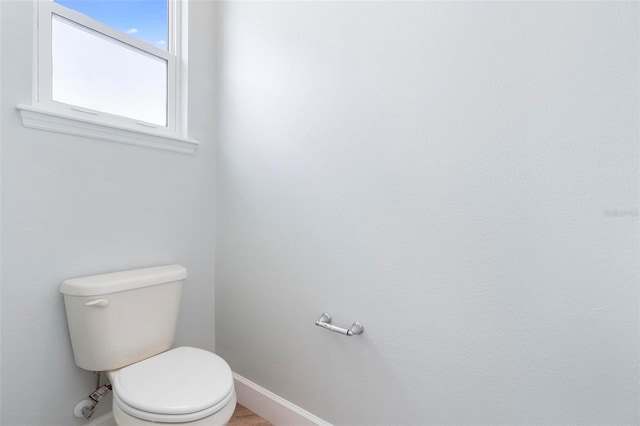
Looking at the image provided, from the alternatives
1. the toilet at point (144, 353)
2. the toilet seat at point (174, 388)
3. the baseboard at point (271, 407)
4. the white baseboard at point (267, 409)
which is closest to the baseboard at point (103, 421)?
the white baseboard at point (267, 409)

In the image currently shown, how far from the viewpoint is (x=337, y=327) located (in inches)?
48.4

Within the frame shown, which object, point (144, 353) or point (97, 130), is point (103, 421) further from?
point (97, 130)

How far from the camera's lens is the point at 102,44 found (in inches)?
53.7

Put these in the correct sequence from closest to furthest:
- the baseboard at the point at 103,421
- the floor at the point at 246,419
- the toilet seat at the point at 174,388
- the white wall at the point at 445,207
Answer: the white wall at the point at 445,207
the toilet seat at the point at 174,388
the baseboard at the point at 103,421
the floor at the point at 246,419

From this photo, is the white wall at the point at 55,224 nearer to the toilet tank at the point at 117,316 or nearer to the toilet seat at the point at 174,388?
the toilet tank at the point at 117,316

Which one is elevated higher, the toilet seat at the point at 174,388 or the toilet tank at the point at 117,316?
the toilet tank at the point at 117,316

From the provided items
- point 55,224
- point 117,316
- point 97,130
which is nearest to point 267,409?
point 117,316

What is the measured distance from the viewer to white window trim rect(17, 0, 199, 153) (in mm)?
1145

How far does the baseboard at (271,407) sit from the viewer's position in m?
1.38

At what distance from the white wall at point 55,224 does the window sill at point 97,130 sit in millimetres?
31

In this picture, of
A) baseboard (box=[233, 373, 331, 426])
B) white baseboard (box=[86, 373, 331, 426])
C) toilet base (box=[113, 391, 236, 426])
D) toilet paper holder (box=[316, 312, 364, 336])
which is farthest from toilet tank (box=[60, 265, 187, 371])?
toilet paper holder (box=[316, 312, 364, 336])

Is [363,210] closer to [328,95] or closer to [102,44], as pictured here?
[328,95]

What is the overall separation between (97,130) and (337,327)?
49.8 inches

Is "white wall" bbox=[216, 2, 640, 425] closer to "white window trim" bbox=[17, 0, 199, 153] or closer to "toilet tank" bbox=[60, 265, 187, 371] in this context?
"white window trim" bbox=[17, 0, 199, 153]
